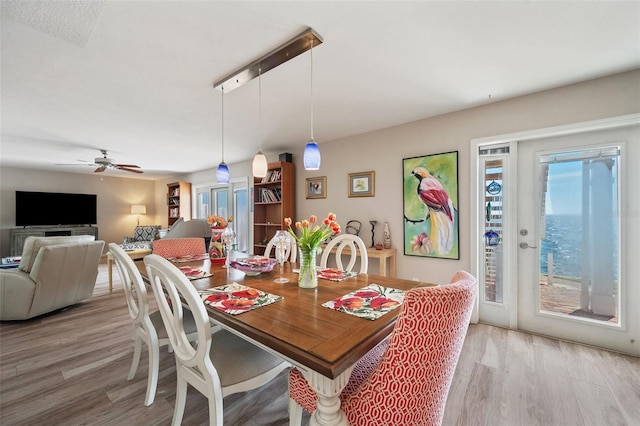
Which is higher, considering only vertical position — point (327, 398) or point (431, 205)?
point (431, 205)

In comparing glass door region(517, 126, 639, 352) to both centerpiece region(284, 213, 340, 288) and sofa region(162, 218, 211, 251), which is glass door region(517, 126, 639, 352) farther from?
sofa region(162, 218, 211, 251)

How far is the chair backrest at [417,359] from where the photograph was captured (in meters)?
0.76

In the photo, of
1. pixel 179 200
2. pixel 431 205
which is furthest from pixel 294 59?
pixel 179 200

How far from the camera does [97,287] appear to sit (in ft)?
13.9

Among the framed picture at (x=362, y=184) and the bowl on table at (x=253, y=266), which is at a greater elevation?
the framed picture at (x=362, y=184)

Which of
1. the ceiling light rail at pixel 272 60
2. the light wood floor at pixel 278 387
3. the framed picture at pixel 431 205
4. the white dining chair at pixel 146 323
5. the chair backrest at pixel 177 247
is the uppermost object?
the ceiling light rail at pixel 272 60

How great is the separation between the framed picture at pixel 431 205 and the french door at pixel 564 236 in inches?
10.5

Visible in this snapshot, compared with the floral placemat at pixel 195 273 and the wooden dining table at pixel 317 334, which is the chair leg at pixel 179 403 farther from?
the floral placemat at pixel 195 273

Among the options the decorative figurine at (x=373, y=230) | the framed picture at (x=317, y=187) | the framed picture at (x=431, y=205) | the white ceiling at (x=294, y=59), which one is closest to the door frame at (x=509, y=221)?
the framed picture at (x=431, y=205)

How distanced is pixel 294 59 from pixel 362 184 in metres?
1.98

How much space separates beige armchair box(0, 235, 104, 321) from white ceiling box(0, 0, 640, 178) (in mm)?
1457

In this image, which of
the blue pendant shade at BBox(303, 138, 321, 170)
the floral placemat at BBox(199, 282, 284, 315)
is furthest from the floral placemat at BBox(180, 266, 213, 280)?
the blue pendant shade at BBox(303, 138, 321, 170)

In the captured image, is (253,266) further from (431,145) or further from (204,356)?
(431,145)

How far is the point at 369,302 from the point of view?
4.17 ft
